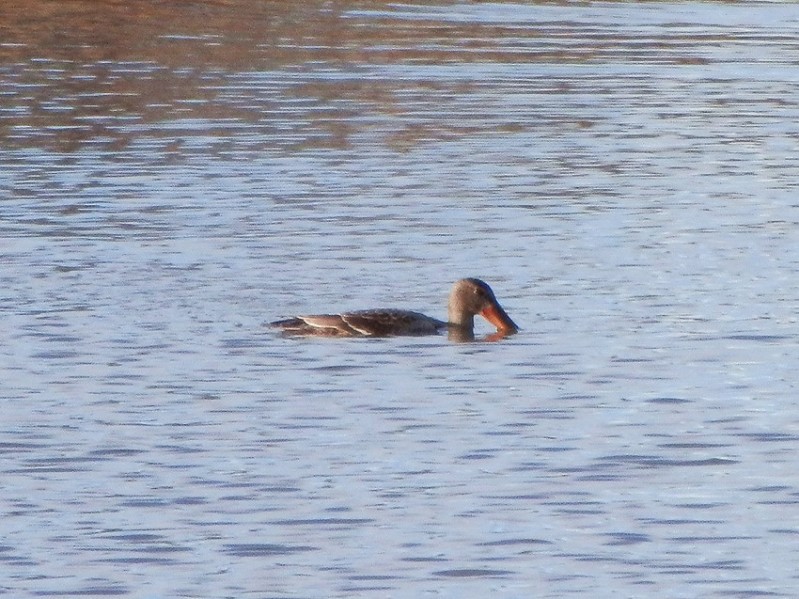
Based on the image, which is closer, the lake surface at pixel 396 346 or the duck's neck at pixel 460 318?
the lake surface at pixel 396 346

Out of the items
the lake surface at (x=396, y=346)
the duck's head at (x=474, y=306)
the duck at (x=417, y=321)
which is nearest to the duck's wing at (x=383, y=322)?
the duck at (x=417, y=321)

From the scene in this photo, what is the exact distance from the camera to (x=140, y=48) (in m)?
41.5

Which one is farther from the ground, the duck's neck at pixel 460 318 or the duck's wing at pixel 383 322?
the duck's wing at pixel 383 322

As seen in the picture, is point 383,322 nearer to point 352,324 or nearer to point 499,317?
point 352,324

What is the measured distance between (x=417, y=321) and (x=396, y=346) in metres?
0.34

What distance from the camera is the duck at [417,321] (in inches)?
646

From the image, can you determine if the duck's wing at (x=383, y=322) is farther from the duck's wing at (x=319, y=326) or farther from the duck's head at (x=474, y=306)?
the duck's head at (x=474, y=306)

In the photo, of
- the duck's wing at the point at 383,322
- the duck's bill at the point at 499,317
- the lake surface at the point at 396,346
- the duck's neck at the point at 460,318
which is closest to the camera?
the lake surface at the point at 396,346

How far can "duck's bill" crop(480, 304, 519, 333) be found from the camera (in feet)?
55.4

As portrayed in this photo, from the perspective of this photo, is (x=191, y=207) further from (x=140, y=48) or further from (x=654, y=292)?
(x=140, y=48)

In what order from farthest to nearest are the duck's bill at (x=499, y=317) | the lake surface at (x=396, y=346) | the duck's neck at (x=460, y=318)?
the duck's neck at (x=460, y=318) < the duck's bill at (x=499, y=317) < the lake surface at (x=396, y=346)

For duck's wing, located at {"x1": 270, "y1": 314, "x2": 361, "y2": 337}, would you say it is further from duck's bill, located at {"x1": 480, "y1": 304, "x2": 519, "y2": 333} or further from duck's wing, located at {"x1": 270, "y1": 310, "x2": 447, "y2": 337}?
duck's bill, located at {"x1": 480, "y1": 304, "x2": 519, "y2": 333}

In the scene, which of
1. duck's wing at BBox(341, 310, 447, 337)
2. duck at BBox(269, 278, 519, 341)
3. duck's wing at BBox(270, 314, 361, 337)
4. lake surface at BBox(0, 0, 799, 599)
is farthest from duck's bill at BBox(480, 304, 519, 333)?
duck's wing at BBox(270, 314, 361, 337)

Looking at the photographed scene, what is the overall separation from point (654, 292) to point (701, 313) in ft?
2.97
